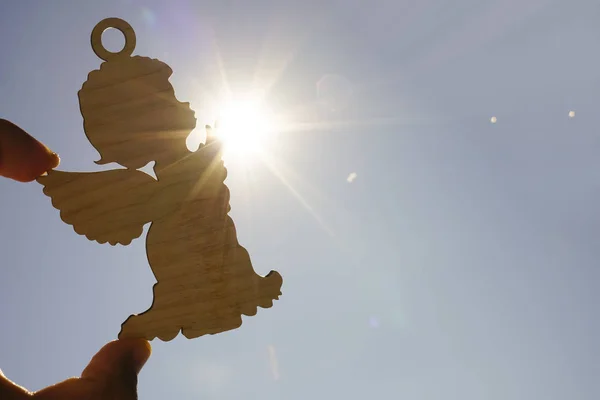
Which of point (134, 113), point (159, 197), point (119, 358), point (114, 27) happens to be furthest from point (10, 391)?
point (114, 27)

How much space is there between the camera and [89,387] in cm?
208

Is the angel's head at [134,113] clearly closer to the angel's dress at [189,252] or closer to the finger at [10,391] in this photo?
the angel's dress at [189,252]

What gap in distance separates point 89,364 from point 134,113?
1.07 m

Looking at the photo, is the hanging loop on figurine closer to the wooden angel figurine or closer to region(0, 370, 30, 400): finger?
the wooden angel figurine

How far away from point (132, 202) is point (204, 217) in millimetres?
312

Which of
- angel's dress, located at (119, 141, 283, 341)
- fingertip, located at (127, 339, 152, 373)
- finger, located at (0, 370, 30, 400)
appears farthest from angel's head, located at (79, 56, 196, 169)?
finger, located at (0, 370, 30, 400)

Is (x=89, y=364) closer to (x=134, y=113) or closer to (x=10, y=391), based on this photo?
(x=10, y=391)

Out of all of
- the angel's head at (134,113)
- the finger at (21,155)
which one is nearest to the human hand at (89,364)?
→ the finger at (21,155)

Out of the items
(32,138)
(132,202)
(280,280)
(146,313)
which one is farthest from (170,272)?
(32,138)

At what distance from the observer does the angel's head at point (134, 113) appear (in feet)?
7.02

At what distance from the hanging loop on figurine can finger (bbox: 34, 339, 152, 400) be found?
123 centimetres

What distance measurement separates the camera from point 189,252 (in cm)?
223

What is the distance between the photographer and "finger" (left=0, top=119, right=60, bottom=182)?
7.02ft

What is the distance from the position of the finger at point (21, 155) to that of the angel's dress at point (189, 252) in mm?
501
